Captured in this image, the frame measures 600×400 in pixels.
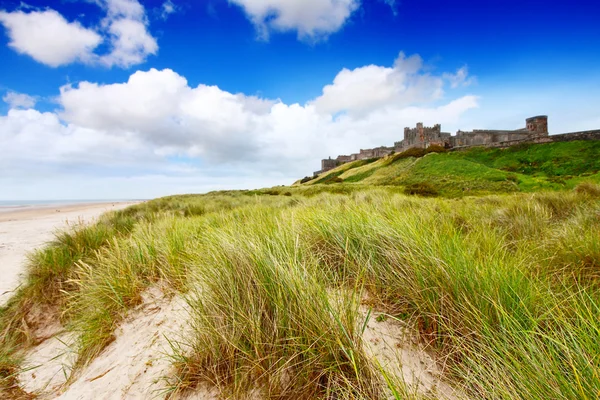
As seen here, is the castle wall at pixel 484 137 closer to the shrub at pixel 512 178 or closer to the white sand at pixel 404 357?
the shrub at pixel 512 178

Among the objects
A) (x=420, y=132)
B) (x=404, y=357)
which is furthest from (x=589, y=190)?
(x=420, y=132)

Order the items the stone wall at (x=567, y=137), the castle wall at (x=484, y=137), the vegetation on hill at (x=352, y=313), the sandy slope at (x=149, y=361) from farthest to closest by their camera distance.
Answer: the castle wall at (x=484, y=137) < the stone wall at (x=567, y=137) < the sandy slope at (x=149, y=361) < the vegetation on hill at (x=352, y=313)

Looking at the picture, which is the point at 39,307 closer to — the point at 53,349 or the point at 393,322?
the point at 53,349

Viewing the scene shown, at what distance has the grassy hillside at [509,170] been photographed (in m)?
17.6

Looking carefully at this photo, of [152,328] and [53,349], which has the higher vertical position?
[152,328]

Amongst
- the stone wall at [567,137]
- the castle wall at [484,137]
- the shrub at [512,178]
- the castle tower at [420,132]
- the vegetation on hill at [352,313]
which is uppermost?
the castle tower at [420,132]

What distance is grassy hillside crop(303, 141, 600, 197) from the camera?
17.6 metres

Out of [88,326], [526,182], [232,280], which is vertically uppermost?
[232,280]

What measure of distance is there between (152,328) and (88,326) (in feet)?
2.73

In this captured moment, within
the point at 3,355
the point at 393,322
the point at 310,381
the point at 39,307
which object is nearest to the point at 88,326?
the point at 3,355

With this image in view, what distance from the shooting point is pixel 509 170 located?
2503cm

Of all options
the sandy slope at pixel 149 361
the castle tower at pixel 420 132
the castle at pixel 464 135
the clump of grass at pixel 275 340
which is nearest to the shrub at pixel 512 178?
the castle at pixel 464 135

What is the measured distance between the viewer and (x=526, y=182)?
1805 cm

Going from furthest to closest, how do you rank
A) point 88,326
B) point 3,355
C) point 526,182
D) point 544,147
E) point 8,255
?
point 544,147 < point 526,182 < point 8,255 < point 3,355 < point 88,326
